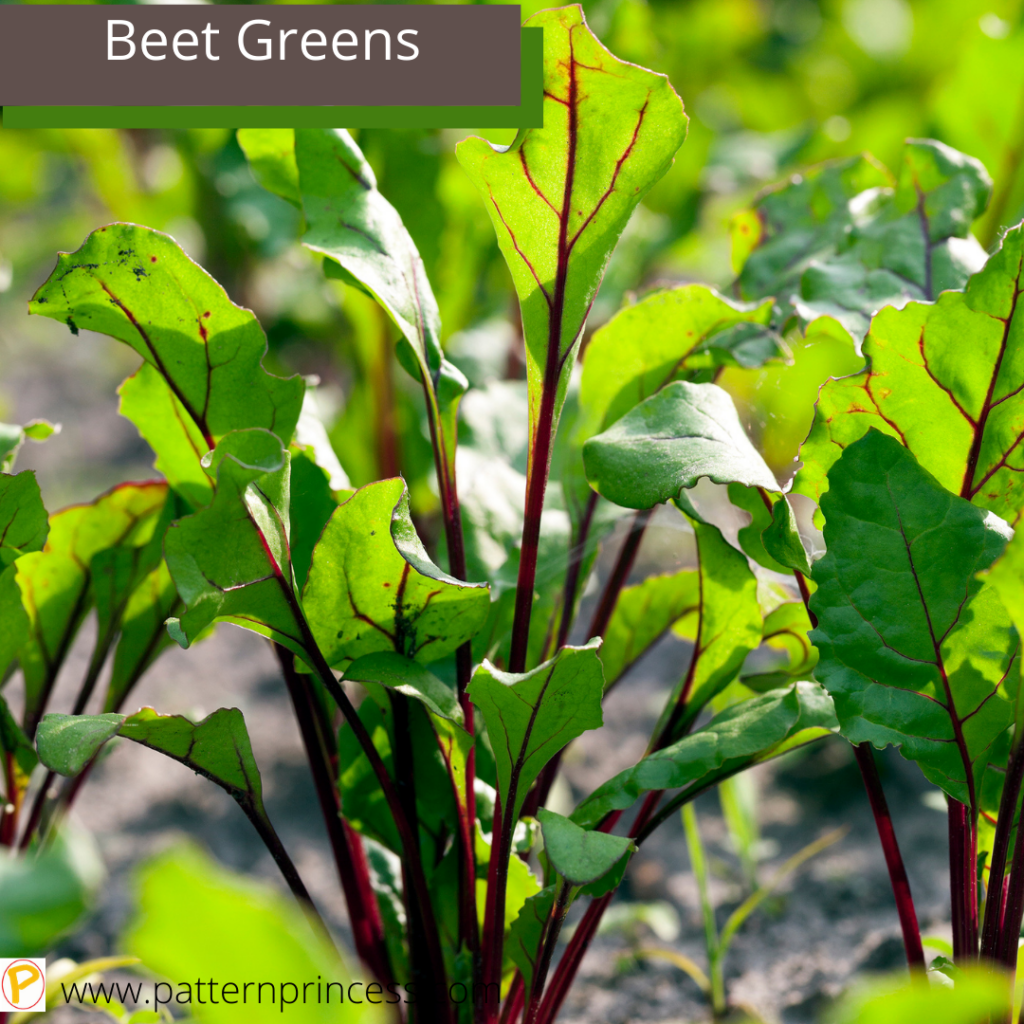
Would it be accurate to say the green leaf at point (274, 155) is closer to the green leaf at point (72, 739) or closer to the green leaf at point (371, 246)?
the green leaf at point (371, 246)

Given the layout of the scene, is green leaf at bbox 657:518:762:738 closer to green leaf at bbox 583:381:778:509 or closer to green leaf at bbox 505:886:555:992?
green leaf at bbox 583:381:778:509

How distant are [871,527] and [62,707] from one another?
1.24 metres

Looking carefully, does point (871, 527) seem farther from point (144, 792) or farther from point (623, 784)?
point (144, 792)

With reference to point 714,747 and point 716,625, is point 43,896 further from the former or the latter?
point 716,625

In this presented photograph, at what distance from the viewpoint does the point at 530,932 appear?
0.64 m

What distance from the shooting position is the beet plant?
1.89ft

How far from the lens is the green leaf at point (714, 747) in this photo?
60 centimetres

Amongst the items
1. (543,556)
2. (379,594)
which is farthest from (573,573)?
(379,594)

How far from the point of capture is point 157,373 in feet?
2.35

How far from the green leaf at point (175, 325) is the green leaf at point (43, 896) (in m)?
0.39

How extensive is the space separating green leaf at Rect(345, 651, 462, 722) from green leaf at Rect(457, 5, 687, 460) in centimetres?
20

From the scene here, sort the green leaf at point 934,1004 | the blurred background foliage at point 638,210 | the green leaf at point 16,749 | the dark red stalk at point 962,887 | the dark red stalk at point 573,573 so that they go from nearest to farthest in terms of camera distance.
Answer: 1. the green leaf at point 934,1004
2. the dark red stalk at point 962,887
3. the green leaf at point 16,749
4. the dark red stalk at point 573,573
5. the blurred background foliage at point 638,210

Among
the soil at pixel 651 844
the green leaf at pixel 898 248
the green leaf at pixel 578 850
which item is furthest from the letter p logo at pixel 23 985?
the green leaf at pixel 898 248

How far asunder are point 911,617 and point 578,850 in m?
0.25
